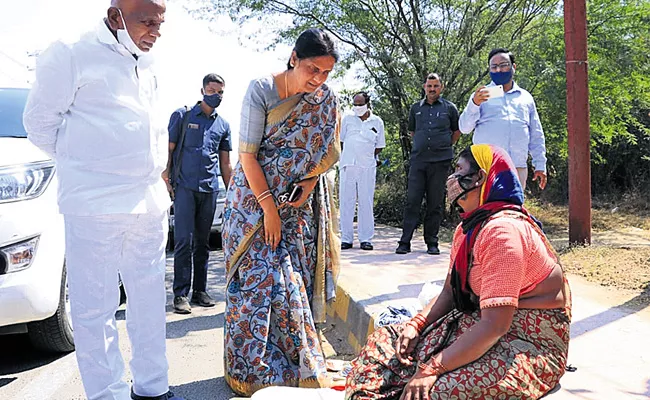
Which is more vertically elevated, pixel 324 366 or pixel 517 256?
pixel 517 256

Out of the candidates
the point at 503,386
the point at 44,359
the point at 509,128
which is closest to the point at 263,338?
the point at 503,386


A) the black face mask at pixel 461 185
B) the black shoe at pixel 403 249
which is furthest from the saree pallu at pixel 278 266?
the black shoe at pixel 403 249

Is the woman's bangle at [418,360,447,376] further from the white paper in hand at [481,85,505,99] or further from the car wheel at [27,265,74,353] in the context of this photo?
the white paper in hand at [481,85,505,99]

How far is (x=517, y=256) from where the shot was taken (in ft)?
7.90

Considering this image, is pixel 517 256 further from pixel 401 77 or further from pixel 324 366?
pixel 401 77

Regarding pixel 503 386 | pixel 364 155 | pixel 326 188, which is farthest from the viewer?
pixel 364 155

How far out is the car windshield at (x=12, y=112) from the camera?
434 centimetres

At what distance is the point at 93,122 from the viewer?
110 inches

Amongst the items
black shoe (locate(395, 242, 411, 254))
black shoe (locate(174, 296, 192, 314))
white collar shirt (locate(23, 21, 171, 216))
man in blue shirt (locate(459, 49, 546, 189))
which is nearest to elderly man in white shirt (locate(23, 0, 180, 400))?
white collar shirt (locate(23, 21, 171, 216))

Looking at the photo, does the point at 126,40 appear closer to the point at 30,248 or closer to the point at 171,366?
the point at 30,248

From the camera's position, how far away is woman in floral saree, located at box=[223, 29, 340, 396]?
135 inches

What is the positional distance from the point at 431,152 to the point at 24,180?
4577mm

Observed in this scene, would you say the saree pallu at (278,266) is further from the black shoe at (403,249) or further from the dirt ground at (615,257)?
the black shoe at (403,249)

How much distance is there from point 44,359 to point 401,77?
815 centimetres
